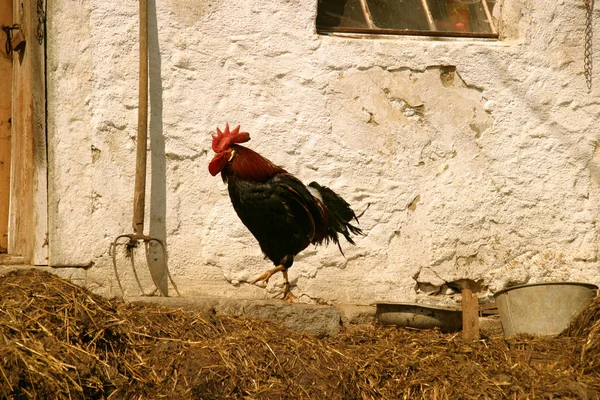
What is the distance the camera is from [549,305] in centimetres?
613

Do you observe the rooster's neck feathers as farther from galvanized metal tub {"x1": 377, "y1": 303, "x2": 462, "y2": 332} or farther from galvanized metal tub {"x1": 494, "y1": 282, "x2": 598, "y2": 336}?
galvanized metal tub {"x1": 494, "y1": 282, "x2": 598, "y2": 336}

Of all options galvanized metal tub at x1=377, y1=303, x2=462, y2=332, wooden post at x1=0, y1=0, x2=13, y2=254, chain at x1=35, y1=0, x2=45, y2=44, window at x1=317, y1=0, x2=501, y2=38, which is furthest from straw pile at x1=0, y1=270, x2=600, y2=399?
window at x1=317, y1=0, x2=501, y2=38

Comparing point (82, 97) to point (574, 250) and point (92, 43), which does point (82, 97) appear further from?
point (574, 250)

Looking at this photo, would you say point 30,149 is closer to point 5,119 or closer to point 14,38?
point 5,119

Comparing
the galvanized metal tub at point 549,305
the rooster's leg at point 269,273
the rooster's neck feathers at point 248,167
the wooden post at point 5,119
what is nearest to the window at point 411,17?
the rooster's neck feathers at point 248,167

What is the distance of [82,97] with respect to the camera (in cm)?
675

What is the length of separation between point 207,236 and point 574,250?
2701 mm

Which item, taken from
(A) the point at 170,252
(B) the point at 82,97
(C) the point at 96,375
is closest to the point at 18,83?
(B) the point at 82,97

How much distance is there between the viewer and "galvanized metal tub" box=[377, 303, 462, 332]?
633 centimetres

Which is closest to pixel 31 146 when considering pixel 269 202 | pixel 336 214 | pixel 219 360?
pixel 269 202

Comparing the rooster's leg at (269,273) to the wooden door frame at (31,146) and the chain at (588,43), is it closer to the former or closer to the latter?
the wooden door frame at (31,146)

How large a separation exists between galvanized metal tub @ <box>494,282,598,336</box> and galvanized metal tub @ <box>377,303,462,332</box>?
42 centimetres

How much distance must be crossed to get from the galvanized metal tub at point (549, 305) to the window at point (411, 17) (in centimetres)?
218

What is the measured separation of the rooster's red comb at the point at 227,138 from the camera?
6523mm
